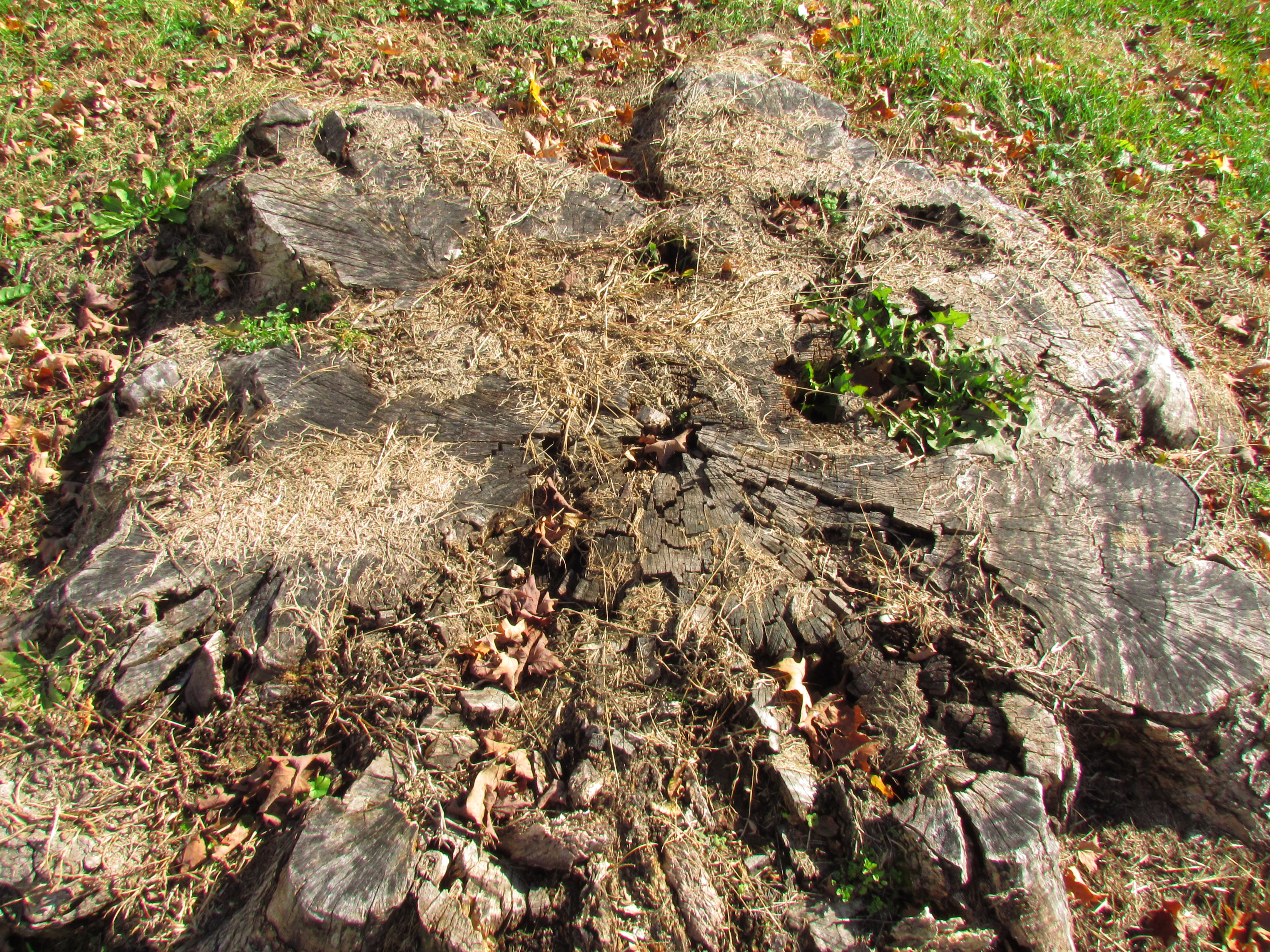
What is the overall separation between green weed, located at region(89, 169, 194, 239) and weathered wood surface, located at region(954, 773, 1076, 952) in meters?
4.65

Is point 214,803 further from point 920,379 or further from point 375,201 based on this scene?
point 920,379

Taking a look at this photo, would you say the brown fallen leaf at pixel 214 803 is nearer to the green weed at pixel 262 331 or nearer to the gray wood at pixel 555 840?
the gray wood at pixel 555 840

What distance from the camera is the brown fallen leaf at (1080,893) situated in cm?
226

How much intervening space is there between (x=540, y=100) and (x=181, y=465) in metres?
2.98

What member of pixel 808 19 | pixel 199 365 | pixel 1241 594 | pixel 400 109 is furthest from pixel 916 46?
pixel 199 365

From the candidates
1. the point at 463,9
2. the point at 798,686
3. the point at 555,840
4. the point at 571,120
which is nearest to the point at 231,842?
the point at 555,840

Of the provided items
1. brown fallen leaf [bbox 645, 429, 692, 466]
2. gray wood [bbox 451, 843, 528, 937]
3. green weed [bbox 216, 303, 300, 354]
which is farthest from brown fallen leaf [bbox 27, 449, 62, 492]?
brown fallen leaf [bbox 645, 429, 692, 466]

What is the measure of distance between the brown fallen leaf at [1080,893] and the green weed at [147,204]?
4.98 meters

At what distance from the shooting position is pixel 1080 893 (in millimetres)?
2266

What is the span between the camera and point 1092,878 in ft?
7.69

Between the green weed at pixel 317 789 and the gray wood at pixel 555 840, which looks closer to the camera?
the gray wood at pixel 555 840

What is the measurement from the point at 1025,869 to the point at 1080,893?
0.45 meters

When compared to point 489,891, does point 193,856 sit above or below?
below

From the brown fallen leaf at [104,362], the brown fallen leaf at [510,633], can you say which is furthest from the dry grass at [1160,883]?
the brown fallen leaf at [104,362]
